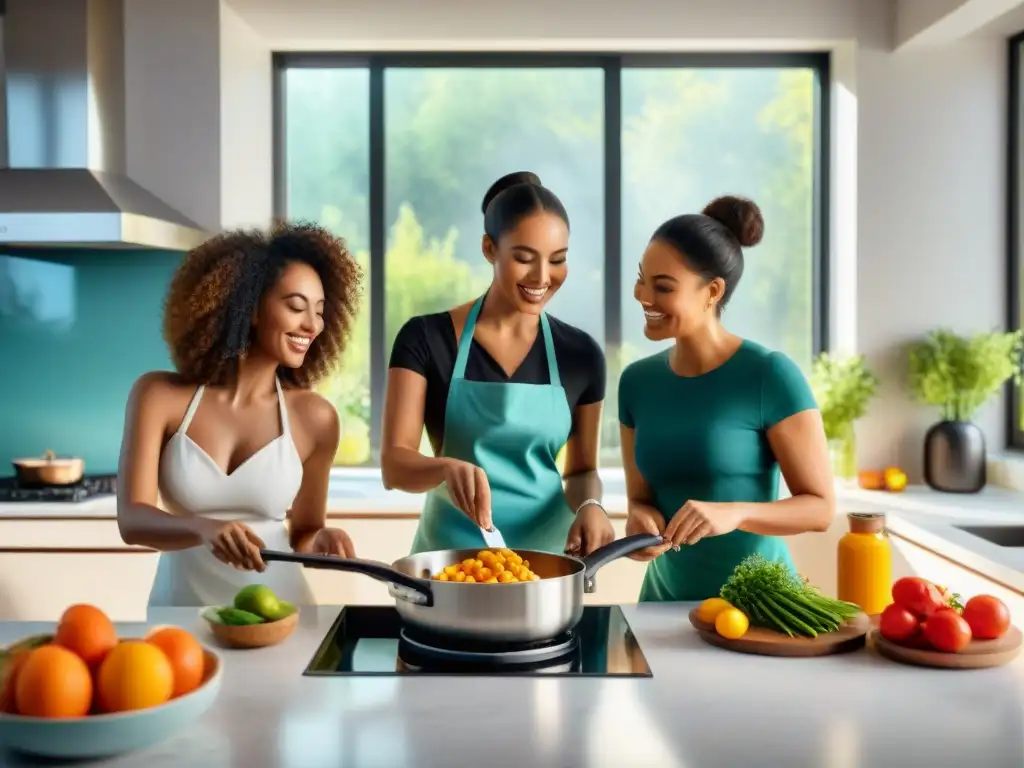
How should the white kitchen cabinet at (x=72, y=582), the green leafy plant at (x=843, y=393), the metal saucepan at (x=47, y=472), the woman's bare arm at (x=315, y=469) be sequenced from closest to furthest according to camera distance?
the woman's bare arm at (x=315, y=469), the white kitchen cabinet at (x=72, y=582), the metal saucepan at (x=47, y=472), the green leafy plant at (x=843, y=393)

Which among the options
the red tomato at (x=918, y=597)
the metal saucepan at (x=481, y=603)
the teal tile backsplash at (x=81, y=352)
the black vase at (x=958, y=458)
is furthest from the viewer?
the teal tile backsplash at (x=81, y=352)

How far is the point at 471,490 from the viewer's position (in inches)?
70.9

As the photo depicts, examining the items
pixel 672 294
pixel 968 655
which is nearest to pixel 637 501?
pixel 672 294

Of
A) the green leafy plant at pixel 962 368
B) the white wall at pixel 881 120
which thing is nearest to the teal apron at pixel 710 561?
the green leafy plant at pixel 962 368

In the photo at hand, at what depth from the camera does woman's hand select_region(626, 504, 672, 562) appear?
1.67 m

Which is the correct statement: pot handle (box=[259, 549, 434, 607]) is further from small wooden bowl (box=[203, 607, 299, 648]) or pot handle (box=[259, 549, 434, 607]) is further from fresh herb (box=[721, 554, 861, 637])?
fresh herb (box=[721, 554, 861, 637])

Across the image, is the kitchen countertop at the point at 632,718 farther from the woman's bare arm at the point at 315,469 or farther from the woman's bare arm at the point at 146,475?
the woman's bare arm at the point at 315,469

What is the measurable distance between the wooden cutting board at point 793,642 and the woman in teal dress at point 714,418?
31 centimetres

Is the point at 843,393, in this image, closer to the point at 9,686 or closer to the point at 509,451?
the point at 509,451

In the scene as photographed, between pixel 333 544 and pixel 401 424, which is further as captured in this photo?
pixel 401 424

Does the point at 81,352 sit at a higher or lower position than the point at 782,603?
higher

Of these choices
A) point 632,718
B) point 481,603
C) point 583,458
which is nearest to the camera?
point 632,718

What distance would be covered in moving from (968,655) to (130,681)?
109 centimetres

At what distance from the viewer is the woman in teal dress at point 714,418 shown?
6.24 feet
